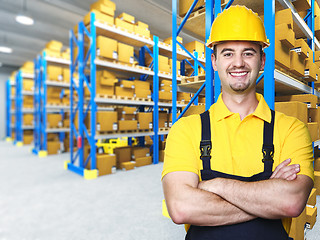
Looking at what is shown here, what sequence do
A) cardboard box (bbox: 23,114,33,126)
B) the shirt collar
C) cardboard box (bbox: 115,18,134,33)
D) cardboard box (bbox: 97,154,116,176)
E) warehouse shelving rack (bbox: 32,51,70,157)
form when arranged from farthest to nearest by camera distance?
cardboard box (bbox: 23,114,33,126) → warehouse shelving rack (bbox: 32,51,70,157) → cardboard box (bbox: 115,18,134,33) → cardboard box (bbox: 97,154,116,176) → the shirt collar

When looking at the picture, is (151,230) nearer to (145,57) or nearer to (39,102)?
(145,57)

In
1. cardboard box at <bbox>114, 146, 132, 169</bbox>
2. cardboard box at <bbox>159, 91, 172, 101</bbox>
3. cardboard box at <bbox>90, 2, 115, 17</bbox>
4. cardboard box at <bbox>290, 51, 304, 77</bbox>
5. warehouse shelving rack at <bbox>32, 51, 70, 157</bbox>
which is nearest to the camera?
cardboard box at <bbox>290, 51, 304, 77</bbox>

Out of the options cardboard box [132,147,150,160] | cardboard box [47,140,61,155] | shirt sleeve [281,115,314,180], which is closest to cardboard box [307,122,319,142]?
shirt sleeve [281,115,314,180]

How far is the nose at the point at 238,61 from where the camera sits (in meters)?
1.21

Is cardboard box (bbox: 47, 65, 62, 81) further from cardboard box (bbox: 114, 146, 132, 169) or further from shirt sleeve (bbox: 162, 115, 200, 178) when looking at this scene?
shirt sleeve (bbox: 162, 115, 200, 178)

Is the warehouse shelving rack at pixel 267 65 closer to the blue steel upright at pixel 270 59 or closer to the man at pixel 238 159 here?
the blue steel upright at pixel 270 59

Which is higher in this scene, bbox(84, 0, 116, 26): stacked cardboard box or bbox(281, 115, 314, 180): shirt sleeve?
bbox(84, 0, 116, 26): stacked cardboard box

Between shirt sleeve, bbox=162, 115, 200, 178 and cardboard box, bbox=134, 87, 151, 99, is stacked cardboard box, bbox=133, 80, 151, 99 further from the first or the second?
shirt sleeve, bbox=162, 115, 200, 178

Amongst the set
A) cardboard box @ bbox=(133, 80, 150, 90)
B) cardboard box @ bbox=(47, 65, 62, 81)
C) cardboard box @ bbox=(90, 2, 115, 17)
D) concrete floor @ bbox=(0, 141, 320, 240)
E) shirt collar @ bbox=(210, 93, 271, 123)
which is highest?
cardboard box @ bbox=(90, 2, 115, 17)

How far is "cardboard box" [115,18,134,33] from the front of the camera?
523cm

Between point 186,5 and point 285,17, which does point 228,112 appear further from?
point 186,5

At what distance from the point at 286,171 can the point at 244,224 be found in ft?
1.18

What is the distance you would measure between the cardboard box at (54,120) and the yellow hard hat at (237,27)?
7693mm

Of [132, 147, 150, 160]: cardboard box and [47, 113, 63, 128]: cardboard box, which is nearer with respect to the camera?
[132, 147, 150, 160]: cardboard box
